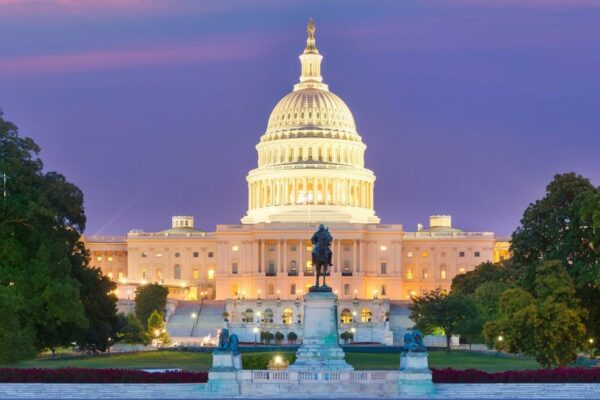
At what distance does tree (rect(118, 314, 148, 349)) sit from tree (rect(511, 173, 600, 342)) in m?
38.3

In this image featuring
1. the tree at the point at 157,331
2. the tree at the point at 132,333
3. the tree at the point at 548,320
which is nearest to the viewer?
the tree at the point at 548,320

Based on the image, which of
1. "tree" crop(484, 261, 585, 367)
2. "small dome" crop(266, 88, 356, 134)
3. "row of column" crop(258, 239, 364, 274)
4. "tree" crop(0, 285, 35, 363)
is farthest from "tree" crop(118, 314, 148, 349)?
"small dome" crop(266, 88, 356, 134)

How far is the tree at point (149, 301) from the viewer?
138 meters

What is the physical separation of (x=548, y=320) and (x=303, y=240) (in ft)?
334

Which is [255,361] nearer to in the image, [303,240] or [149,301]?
[149,301]

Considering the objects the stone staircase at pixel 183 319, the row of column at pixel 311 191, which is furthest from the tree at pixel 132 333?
the row of column at pixel 311 191

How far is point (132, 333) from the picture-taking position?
113 metres

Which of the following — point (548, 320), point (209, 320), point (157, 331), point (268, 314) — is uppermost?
point (268, 314)

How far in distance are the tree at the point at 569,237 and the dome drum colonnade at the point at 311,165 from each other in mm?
102260

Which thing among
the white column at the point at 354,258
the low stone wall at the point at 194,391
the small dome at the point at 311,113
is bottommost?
the low stone wall at the point at 194,391

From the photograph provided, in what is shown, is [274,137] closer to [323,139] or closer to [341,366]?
[323,139]

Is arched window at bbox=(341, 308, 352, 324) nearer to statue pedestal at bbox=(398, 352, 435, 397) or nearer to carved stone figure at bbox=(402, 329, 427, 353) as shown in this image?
carved stone figure at bbox=(402, 329, 427, 353)

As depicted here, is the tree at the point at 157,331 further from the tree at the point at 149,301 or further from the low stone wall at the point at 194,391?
the low stone wall at the point at 194,391

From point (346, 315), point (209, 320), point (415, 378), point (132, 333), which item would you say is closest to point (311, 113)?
point (346, 315)
